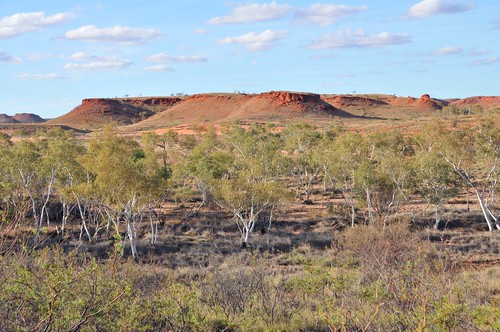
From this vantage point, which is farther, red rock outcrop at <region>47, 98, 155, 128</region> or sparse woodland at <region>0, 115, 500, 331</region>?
red rock outcrop at <region>47, 98, 155, 128</region>

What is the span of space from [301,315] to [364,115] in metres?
143

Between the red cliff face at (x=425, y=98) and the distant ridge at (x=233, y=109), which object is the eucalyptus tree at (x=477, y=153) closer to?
the distant ridge at (x=233, y=109)

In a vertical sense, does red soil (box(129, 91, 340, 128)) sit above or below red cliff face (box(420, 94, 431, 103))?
below

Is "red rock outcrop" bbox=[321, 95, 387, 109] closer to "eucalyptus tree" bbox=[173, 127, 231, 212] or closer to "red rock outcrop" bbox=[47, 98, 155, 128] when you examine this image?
"red rock outcrop" bbox=[47, 98, 155, 128]

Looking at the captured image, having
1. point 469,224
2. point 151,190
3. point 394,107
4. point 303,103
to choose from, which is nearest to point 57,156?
point 151,190

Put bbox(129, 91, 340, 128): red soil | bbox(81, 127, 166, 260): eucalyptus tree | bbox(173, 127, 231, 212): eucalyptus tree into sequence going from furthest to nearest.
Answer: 1. bbox(129, 91, 340, 128): red soil
2. bbox(173, 127, 231, 212): eucalyptus tree
3. bbox(81, 127, 166, 260): eucalyptus tree

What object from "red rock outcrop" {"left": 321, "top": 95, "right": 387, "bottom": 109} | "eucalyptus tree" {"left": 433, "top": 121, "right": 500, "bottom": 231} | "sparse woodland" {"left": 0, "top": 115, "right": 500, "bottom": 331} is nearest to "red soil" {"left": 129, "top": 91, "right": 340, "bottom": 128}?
"red rock outcrop" {"left": 321, "top": 95, "right": 387, "bottom": 109}

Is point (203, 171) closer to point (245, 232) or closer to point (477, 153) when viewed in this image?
point (245, 232)

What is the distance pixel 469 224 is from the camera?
103 feet

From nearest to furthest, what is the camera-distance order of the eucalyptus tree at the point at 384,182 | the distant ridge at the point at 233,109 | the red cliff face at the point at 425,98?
the eucalyptus tree at the point at 384,182 → the distant ridge at the point at 233,109 → the red cliff face at the point at 425,98

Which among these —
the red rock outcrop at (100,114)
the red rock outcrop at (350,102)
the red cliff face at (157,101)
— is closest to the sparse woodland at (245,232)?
the red rock outcrop at (100,114)

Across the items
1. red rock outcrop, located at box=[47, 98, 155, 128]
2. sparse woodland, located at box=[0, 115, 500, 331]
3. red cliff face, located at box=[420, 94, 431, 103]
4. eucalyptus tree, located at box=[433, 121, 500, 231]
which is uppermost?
red cliff face, located at box=[420, 94, 431, 103]

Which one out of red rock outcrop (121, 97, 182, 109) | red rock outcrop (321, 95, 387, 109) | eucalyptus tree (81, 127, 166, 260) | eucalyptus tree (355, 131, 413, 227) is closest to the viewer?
eucalyptus tree (81, 127, 166, 260)

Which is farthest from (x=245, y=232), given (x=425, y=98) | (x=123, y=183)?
(x=425, y=98)
